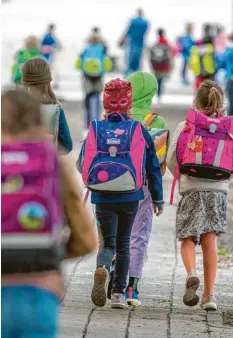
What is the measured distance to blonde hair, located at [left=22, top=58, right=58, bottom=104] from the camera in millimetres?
8039

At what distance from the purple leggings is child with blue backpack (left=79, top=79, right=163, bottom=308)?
386 mm

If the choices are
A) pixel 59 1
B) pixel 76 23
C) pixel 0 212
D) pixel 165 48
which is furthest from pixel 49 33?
pixel 0 212

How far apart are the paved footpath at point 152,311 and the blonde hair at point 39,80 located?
128 centimetres

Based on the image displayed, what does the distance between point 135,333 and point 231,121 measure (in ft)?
5.17

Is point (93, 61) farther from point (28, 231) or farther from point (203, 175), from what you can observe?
point (28, 231)

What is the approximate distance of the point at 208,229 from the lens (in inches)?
330

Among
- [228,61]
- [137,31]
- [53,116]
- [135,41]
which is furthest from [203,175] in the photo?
[135,41]

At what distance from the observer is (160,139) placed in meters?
8.38

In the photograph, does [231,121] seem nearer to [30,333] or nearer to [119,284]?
[119,284]

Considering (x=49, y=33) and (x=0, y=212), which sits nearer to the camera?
(x=0, y=212)

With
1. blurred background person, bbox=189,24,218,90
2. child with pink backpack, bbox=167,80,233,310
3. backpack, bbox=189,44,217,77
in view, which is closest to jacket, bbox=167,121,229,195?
child with pink backpack, bbox=167,80,233,310

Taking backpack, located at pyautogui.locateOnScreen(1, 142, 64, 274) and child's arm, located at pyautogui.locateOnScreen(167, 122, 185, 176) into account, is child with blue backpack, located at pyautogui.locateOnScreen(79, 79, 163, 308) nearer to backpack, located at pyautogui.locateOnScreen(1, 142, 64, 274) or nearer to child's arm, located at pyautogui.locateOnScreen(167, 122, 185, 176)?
child's arm, located at pyautogui.locateOnScreen(167, 122, 185, 176)

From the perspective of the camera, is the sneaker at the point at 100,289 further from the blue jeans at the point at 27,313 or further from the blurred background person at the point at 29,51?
the blurred background person at the point at 29,51

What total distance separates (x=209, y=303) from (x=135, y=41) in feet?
83.3
